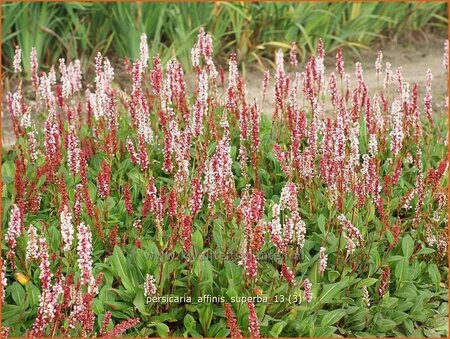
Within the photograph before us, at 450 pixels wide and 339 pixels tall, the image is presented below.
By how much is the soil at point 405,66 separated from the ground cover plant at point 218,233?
6.47 feet

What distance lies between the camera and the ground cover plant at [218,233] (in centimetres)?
374

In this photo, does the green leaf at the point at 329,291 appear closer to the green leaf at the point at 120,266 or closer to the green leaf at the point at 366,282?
the green leaf at the point at 366,282

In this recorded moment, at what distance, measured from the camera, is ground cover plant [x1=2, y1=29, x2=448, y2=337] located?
3738mm

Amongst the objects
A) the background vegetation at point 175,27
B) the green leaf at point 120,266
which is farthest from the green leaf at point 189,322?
the background vegetation at point 175,27

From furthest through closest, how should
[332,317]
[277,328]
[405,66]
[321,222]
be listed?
1. [405,66]
2. [321,222]
3. [332,317]
4. [277,328]

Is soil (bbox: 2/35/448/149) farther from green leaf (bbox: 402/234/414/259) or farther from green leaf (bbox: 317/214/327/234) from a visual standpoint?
green leaf (bbox: 402/234/414/259)

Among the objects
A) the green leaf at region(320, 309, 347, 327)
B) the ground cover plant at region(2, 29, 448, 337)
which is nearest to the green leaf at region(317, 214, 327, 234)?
the ground cover plant at region(2, 29, 448, 337)

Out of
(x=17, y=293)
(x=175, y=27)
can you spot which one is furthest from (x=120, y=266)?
(x=175, y=27)

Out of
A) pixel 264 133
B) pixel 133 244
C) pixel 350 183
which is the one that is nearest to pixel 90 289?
pixel 133 244

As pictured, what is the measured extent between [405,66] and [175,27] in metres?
2.88

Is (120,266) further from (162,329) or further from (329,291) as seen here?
(329,291)

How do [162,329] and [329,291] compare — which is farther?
[329,291]

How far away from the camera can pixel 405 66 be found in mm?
8812

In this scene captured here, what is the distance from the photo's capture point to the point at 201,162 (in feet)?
15.0
